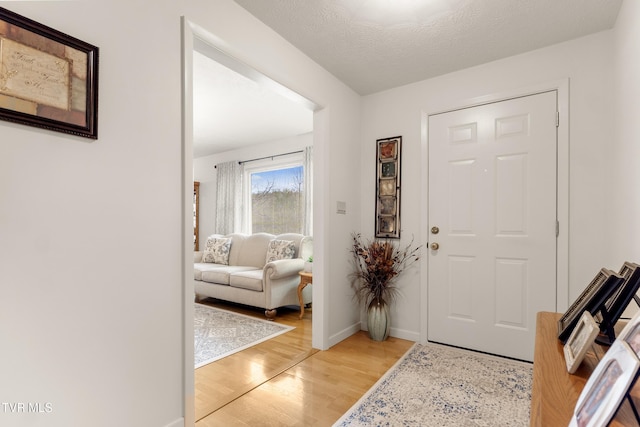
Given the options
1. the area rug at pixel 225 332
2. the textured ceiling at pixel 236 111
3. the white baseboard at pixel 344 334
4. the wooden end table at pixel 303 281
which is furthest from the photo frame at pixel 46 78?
the wooden end table at pixel 303 281

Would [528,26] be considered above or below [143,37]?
above

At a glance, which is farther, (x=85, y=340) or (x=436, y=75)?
(x=436, y=75)

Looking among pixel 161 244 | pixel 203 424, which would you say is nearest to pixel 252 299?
pixel 203 424

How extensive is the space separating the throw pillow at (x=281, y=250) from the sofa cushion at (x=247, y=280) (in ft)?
1.07

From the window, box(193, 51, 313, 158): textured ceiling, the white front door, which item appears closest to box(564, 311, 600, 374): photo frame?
the white front door

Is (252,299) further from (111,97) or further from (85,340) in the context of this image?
(111,97)

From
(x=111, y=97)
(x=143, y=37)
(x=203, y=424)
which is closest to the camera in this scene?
(x=111, y=97)

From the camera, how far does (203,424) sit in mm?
1810

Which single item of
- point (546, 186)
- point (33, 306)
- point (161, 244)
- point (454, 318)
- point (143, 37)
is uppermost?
point (143, 37)

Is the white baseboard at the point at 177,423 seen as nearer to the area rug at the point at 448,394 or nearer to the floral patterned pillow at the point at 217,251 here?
the area rug at the point at 448,394

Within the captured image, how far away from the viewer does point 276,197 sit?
5.39m

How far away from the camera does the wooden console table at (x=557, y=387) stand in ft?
2.19

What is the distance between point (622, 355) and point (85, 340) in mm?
1693

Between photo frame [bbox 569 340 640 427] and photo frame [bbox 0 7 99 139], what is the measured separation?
1.76 meters
